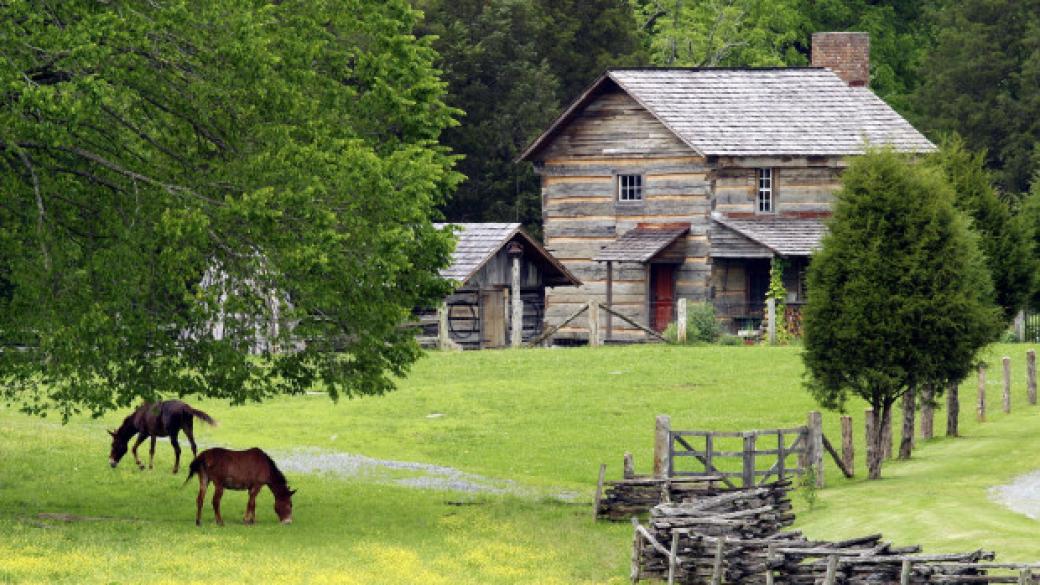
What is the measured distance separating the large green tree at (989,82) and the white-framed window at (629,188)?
27.0 metres

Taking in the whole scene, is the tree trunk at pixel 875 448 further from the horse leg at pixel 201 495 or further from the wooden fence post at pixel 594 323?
the wooden fence post at pixel 594 323

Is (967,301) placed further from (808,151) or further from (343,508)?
(808,151)

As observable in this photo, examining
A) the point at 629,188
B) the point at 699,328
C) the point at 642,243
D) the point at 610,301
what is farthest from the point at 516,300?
the point at 699,328

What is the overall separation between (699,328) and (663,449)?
1071 inches

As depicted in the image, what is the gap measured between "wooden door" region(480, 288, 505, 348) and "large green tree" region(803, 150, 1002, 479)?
27512 millimetres

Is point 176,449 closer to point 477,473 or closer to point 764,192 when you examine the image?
point 477,473

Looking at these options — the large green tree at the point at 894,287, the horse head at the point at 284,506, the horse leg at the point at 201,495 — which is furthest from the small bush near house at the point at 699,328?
the horse leg at the point at 201,495

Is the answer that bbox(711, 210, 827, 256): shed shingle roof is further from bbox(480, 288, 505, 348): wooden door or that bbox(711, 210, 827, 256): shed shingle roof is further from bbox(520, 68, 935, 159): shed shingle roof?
bbox(480, 288, 505, 348): wooden door

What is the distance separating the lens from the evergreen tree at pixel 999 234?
4309 cm

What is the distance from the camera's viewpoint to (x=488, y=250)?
6031 cm

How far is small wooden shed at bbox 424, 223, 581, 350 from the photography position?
199 ft

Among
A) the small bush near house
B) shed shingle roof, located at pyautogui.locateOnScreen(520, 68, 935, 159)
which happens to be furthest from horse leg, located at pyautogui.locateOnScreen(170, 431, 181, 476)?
shed shingle roof, located at pyautogui.locateOnScreen(520, 68, 935, 159)

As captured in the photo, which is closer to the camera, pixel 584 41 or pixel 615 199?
pixel 615 199

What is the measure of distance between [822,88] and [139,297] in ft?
135
